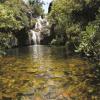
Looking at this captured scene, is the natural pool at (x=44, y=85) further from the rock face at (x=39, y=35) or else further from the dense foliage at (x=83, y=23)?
the rock face at (x=39, y=35)

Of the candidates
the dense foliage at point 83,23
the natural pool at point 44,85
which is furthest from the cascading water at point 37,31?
the natural pool at point 44,85

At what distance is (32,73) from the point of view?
1716 cm

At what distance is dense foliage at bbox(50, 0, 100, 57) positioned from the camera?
2212 cm

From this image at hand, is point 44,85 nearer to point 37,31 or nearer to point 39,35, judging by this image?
point 39,35

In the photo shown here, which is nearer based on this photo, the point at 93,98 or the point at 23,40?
the point at 93,98

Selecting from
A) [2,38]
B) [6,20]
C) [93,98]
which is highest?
[6,20]

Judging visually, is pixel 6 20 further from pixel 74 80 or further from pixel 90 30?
pixel 74 80

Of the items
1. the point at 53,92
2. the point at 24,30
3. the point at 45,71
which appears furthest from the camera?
the point at 24,30

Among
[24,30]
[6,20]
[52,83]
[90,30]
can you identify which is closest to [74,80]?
[52,83]

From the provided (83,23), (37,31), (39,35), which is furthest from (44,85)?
(37,31)

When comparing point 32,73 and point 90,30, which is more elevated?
point 90,30

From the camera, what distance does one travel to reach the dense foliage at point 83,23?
22123 millimetres

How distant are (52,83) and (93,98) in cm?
362

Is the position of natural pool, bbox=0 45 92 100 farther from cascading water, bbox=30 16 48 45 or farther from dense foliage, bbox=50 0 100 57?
cascading water, bbox=30 16 48 45
